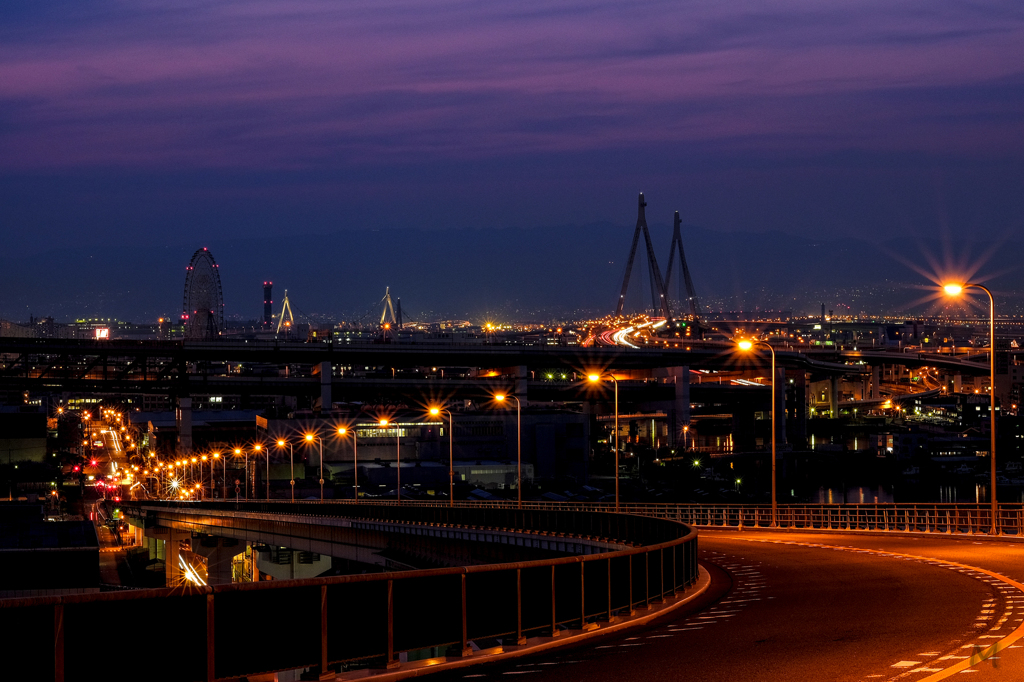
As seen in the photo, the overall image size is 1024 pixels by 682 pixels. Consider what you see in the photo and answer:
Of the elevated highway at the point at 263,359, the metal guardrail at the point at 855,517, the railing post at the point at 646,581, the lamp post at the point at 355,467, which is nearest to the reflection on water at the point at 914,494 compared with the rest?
the elevated highway at the point at 263,359

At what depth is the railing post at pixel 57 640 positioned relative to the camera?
995cm

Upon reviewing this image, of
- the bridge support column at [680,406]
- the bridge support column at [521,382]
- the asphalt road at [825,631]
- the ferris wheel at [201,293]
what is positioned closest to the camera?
the asphalt road at [825,631]

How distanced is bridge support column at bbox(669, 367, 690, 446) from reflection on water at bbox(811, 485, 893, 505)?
17.8 m

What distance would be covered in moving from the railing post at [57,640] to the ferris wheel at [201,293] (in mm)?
178774

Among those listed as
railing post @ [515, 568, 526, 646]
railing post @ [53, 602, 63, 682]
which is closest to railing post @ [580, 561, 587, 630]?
railing post @ [515, 568, 526, 646]

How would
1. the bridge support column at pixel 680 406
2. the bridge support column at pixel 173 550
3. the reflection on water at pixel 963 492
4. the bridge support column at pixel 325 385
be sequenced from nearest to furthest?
the bridge support column at pixel 173 550 < the reflection on water at pixel 963 492 < the bridge support column at pixel 325 385 < the bridge support column at pixel 680 406

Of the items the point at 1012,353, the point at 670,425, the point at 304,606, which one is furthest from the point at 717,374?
the point at 304,606

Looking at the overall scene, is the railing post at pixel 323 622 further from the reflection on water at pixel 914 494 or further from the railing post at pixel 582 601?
the reflection on water at pixel 914 494

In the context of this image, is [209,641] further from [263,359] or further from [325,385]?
[263,359]

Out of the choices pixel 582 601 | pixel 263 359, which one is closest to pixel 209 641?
pixel 582 601

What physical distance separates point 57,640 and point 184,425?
103808 millimetres

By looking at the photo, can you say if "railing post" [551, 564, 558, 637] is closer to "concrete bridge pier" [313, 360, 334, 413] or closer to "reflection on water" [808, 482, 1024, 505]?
"reflection on water" [808, 482, 1024, 505]

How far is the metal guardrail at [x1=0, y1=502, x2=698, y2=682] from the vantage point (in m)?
10.1

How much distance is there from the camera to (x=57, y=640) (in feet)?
32.7
